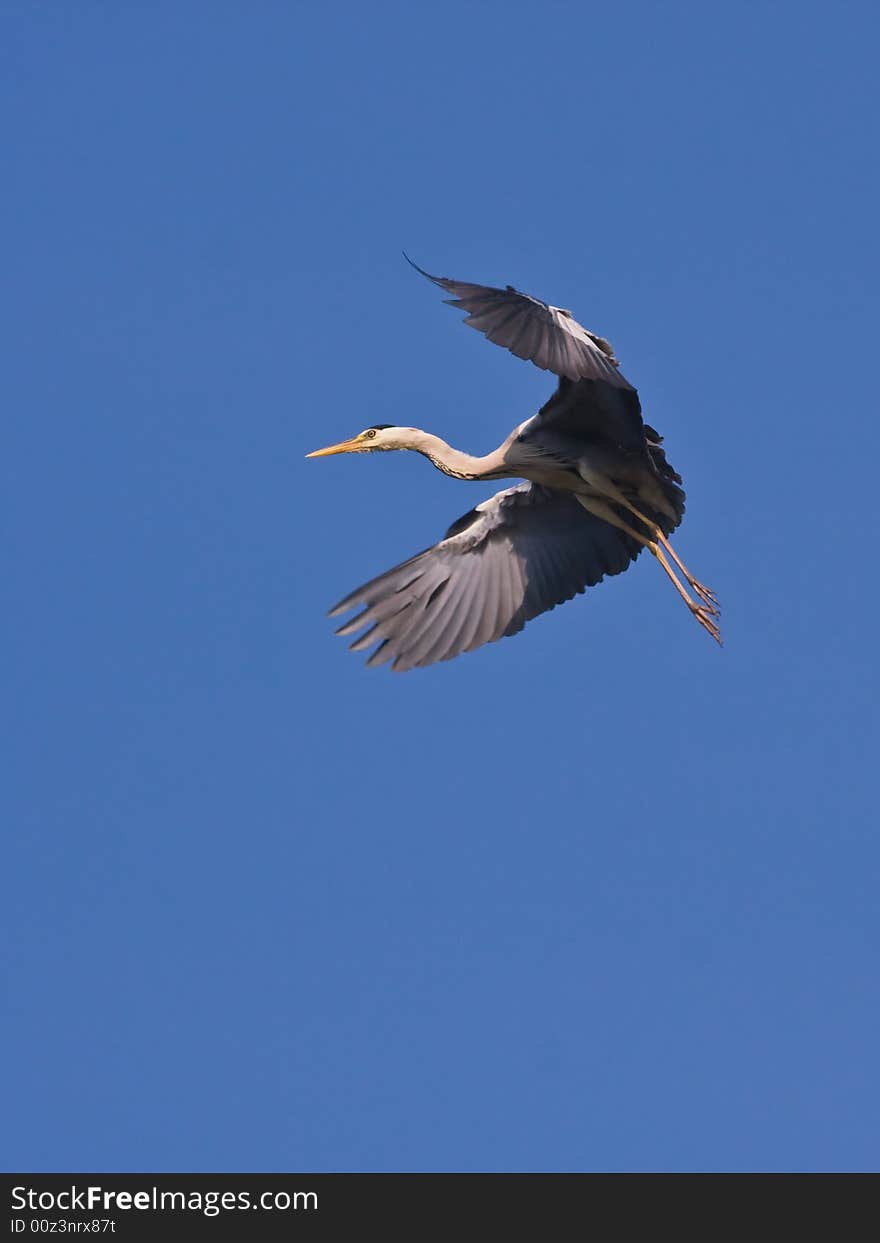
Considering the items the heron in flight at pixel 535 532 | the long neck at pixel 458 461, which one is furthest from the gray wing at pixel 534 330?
the long neck at pixel 458 461

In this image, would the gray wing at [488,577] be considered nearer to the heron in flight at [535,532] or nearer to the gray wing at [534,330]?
the heron in flight at [535,532]

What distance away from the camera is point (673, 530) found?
1708cm

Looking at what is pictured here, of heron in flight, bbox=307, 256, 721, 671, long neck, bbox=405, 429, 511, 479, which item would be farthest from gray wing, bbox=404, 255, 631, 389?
long neck, bbox=405, 429, 511, 479

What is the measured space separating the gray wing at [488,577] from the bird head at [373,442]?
0.91 metres

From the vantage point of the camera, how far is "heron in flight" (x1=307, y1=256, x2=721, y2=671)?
16.4 m

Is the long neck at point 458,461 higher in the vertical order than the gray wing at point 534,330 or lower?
higher

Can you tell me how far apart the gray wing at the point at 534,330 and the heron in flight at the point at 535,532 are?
83 cm

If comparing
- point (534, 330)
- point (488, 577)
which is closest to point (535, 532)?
point (488, 577)

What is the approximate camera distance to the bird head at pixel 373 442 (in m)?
17.5

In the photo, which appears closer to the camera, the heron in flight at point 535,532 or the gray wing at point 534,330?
the gray wing at point 534,330
